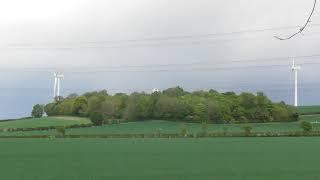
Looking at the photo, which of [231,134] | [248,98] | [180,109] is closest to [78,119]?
[180,109]

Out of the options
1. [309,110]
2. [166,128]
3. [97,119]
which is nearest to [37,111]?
[97,119]

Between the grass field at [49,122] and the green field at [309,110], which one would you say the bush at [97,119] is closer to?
the grass field at [49,122]

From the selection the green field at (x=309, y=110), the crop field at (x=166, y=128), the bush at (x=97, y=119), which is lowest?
the crop field at (x=166, y=128)

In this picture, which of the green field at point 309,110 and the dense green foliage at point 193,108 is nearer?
the dense green foliage at point 193,108

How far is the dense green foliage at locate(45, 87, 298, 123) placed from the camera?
435 ft

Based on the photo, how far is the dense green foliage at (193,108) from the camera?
132500 mm

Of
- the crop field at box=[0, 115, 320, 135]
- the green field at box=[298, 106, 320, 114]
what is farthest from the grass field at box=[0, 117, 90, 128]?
the green field at box=[298, 106, 320, 114]

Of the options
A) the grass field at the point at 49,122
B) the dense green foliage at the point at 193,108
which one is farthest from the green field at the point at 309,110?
the grass field at the point at 49,122

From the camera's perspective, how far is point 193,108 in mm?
133250

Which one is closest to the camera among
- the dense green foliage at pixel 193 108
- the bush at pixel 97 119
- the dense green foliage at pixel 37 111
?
the bush at pixel 97 119

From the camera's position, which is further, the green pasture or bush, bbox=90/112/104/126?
bush, bbox=90/112/104/126

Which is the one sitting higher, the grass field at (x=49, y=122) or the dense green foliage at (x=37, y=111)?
the dense green foliage at (x=37, y=111)

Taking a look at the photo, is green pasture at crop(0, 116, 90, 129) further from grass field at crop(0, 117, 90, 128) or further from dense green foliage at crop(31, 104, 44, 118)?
dense green foliage at crop(31, 104, 44, 118)

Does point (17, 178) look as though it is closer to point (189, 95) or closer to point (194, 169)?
point (194, 169)
